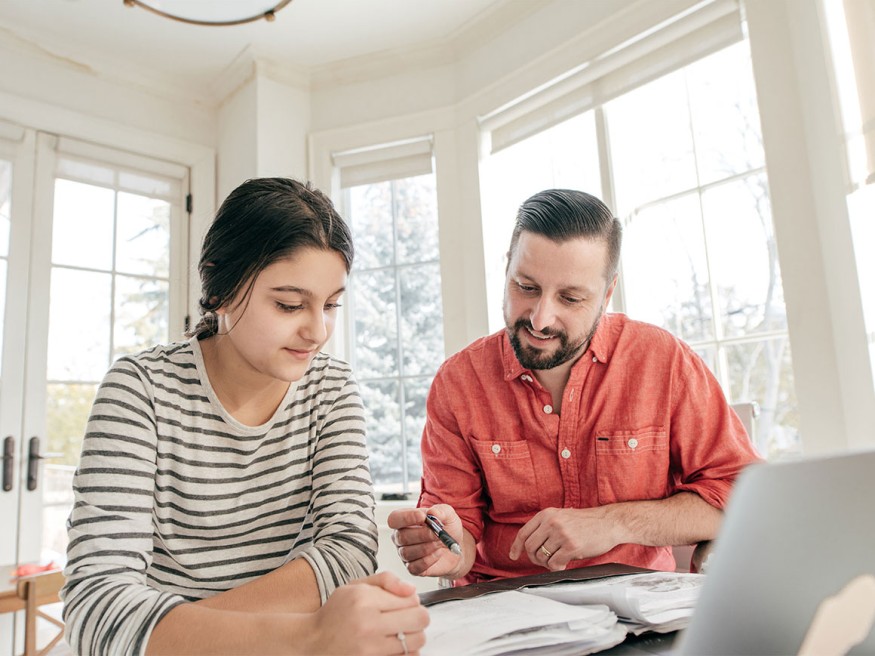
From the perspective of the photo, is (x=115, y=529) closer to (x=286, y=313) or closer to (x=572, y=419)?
(x=286, y=313)

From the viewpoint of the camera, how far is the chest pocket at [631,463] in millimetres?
1342

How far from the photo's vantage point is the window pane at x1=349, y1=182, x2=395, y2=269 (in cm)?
354

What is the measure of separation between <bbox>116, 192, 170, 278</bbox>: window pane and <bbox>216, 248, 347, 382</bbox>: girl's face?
2.77 metres

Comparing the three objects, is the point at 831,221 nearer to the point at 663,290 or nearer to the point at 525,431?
the point at 663,290

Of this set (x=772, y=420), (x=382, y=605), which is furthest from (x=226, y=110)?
(x=382, y=605)

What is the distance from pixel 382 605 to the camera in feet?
2.19

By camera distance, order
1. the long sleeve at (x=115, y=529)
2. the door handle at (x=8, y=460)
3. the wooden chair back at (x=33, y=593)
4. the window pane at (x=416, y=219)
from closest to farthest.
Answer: the long sleeve at (x=115, y=529), the wooden chair back at (x=33, y=593), the door handle at (x=8, y=460), the window pane at (x=416, y=219)

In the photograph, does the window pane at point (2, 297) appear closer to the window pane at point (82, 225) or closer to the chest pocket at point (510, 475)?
the window pane at point (82, 225)

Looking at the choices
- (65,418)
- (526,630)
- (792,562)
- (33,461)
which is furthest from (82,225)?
(792,562)

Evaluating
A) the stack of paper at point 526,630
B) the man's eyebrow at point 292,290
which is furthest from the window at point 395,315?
the stack of paper at point 526,630

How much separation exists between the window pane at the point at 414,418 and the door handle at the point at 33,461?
1.69 metres

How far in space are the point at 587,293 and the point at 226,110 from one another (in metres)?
3.06

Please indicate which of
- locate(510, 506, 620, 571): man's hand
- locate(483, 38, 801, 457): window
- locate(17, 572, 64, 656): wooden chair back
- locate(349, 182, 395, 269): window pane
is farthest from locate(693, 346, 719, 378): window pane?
locate(17, 572, 64, 656): wooden chair back

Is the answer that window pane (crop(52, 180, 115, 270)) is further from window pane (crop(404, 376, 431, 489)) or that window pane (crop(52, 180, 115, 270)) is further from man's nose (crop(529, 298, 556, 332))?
man's nose (crop(529, 298, 556, 332))
